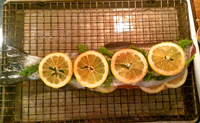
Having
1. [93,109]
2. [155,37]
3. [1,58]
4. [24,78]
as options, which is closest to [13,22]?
[1,58]

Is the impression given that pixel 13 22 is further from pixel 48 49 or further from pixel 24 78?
pixel 24 78

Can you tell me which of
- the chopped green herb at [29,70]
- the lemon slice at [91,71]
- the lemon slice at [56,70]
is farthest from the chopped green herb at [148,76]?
the chopped green herb at [29,70]

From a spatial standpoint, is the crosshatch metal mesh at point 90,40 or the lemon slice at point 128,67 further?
the crosshatch metal mesh at point 90,40

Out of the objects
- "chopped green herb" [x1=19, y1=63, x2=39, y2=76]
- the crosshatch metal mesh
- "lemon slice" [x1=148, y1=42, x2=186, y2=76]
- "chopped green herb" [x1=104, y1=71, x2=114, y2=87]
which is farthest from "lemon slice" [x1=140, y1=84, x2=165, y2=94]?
"chopped green herb" [x1=19, y1=63, x2=39, y2=76]

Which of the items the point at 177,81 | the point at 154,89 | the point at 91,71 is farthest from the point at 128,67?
the point at 177,81

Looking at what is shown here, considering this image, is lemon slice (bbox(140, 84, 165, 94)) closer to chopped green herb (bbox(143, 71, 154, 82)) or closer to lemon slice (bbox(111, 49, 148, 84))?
chopped green herb (bbox(143, 71, 154, 82))

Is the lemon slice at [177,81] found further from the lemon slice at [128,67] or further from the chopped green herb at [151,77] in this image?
the lemon slice at [128,67]
